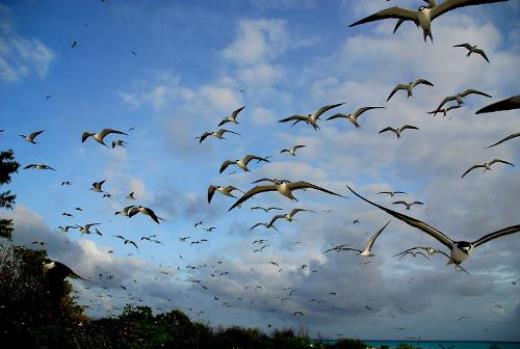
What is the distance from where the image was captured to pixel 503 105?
16.3ft

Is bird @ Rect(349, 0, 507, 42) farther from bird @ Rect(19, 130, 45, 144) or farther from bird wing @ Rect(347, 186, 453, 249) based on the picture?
bird @ Rect(19, 130, 45, 144)

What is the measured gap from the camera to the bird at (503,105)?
487 cm

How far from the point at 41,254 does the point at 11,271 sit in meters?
3.15

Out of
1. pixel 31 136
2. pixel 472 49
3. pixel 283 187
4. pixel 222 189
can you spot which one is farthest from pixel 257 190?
pixel 31 136

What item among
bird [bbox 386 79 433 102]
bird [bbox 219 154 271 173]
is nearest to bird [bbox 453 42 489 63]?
bird [bbox 386 79 433 102]

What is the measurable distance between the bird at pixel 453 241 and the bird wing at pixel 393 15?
12.5ft

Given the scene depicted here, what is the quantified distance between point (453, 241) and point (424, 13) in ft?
20.2

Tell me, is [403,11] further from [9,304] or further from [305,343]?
[9,304]

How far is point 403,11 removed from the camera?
878 centimetres

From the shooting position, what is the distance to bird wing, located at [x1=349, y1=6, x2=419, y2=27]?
783 cm

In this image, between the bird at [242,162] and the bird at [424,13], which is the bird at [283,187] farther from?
the bird at [242,162]

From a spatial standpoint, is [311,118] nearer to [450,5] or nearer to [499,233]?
[450,5]

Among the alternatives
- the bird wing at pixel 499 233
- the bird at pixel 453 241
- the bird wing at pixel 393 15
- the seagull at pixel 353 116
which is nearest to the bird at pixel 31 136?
the seagull at pixel 353 116

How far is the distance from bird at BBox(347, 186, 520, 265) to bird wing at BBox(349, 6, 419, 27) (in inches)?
150
